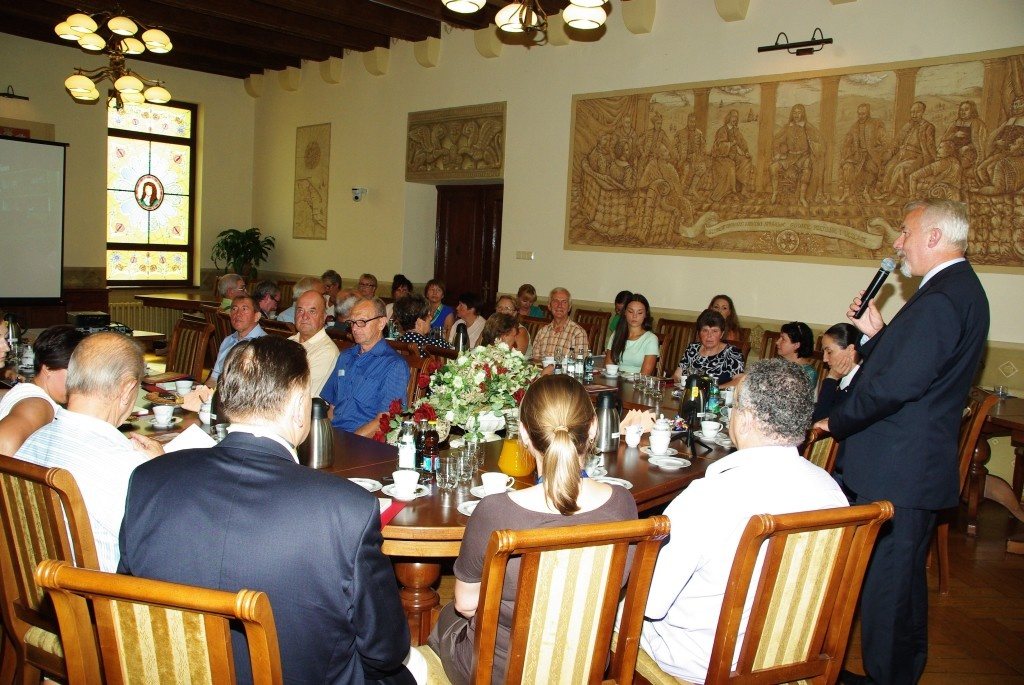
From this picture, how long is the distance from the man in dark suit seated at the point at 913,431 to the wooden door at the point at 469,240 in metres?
7.27

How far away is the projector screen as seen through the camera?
962 cm

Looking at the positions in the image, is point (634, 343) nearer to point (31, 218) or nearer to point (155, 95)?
point (155, 95)

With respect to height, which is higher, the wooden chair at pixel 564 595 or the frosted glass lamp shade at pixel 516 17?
the frosted glass lamp shade at pixel 516 17

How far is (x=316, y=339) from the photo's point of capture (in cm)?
458

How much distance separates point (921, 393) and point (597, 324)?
206 inches

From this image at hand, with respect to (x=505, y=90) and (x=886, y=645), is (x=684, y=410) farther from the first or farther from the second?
(x=505, y=90)

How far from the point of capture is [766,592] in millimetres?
1812

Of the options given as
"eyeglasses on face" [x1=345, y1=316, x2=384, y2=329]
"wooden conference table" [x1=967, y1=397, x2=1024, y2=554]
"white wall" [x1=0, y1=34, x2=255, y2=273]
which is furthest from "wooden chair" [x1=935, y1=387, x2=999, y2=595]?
"white wall" [x1=0, y1=34, x2=255, y2=273]

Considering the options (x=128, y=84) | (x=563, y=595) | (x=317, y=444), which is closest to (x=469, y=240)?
(x=128, y=84)

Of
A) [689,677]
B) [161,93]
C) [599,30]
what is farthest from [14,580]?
[599,30]

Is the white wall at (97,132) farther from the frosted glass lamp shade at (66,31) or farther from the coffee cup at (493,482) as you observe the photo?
the coffee cup at (493,482)

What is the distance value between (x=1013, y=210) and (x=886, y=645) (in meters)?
4.48

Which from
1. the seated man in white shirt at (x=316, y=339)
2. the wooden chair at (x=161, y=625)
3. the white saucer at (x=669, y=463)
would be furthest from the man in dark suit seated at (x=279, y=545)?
the seated man in white shirt at (x=316, y=339)

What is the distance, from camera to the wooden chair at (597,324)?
7.75 metres
